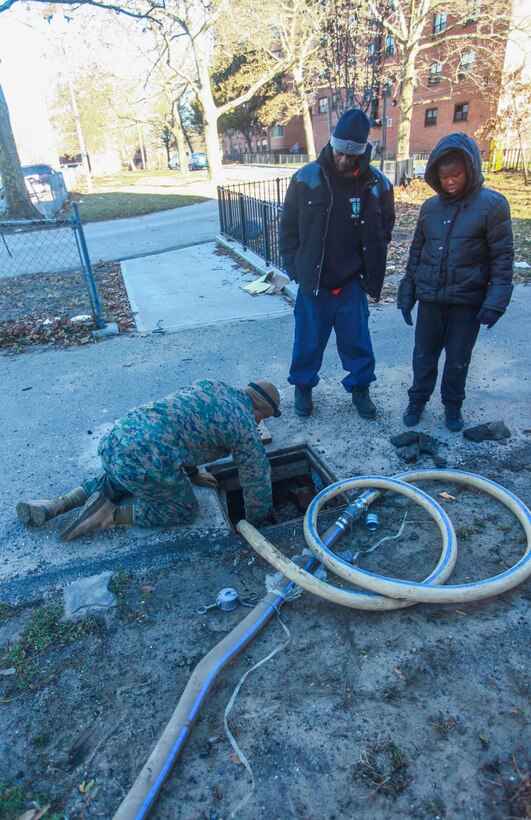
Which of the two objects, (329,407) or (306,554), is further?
(329,407)

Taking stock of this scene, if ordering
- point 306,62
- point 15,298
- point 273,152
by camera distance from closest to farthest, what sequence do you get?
point 15,298 < point 306,62 < point 273,152

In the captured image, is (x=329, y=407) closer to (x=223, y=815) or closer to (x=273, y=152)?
(x=223, y=815)

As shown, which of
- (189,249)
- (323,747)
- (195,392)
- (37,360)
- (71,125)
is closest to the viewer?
(323,747)

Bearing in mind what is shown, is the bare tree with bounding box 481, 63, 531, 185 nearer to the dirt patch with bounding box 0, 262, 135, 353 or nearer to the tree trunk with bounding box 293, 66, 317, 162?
the dirt patch with bounding box 0, 262, 135, 353

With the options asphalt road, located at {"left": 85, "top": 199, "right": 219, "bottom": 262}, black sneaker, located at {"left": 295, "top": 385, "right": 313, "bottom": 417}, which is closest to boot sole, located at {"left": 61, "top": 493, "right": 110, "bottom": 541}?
black sneaker, located at {"left": 295, "top": 385, "right": 313, "bottom": 417}

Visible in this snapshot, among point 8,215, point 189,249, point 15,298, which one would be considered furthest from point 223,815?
point 8,215

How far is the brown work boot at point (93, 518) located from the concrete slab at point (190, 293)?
11.8 ft

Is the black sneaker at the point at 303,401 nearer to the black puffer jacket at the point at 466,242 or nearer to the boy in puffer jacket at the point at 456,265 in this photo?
the boy in puffer jacket at the point at 456,265

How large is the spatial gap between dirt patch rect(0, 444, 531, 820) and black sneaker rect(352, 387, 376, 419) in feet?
4.74

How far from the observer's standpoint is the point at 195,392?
9.24 feet

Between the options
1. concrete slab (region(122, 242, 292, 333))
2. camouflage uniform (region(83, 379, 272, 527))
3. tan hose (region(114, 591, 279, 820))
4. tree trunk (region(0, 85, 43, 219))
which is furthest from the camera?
tree trunk (region(0, 85, 43, 219))

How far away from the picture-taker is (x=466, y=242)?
3279 mm

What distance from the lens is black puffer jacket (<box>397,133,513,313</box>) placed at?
317 centimetres

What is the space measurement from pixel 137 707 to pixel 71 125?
5443cm
